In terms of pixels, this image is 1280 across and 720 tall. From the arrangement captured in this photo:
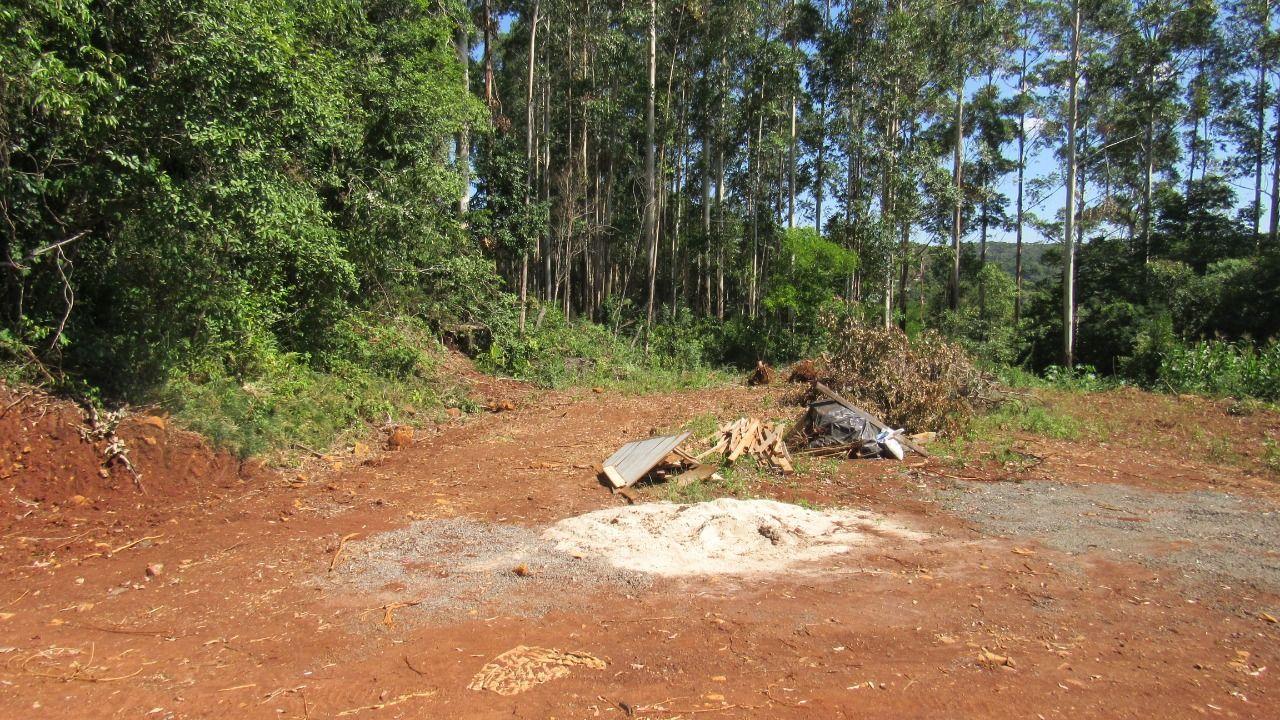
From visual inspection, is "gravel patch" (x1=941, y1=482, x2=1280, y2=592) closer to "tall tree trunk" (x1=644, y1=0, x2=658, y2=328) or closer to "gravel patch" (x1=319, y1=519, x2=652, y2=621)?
"gravel patch" (x1=319, y1=519, x2=652, y2=621)

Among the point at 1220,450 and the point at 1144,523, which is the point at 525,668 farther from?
the point at 1220,450

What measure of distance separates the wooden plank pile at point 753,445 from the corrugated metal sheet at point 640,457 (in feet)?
1.69

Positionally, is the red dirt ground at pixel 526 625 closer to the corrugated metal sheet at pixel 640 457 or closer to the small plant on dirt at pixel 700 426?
the corrugated metal sheet at pixel 640 457

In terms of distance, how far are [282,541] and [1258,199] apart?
120 feet

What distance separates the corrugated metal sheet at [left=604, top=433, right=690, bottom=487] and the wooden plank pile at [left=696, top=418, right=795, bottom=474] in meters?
0.51

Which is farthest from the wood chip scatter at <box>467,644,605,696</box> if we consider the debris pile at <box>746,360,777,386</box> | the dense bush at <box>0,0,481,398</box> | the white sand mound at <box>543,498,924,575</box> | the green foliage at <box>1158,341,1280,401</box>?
the green foliage at <box>1158,341,1280,401</box>

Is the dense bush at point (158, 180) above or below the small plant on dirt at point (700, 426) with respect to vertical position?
above

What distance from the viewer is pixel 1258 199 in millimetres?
27750

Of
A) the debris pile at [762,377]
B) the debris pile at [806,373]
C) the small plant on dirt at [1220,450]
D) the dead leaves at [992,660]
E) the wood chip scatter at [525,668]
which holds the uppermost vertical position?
the debris pile at [806,373]

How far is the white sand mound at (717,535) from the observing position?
5152 millimetres

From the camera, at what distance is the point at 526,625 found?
4055 mm

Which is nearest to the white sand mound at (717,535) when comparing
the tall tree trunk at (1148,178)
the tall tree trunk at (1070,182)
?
the tall tree trunk at (1070,182)

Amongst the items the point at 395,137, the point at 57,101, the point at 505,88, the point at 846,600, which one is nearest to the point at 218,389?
the point at 57,101

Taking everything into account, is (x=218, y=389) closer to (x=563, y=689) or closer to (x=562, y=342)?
(x=563, y=689)
